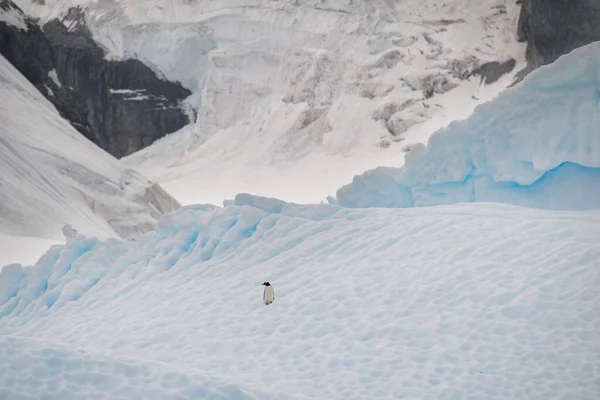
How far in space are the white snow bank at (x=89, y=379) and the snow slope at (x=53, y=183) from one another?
9.85 m

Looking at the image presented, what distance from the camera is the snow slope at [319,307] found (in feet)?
18.2

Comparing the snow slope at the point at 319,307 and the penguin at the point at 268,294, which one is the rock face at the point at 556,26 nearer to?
the snow slope at the point at 319,307

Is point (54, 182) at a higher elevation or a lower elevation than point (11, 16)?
lower

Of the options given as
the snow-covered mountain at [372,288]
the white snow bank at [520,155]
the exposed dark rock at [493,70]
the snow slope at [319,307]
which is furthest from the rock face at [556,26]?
the snow slope at [319,307]

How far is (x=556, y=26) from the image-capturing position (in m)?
35.7

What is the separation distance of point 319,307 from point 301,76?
36856 mm

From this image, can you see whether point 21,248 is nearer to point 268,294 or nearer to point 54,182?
point 54,182

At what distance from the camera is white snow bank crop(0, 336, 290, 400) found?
4617 millimetres

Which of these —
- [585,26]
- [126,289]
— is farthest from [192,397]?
[585,26]

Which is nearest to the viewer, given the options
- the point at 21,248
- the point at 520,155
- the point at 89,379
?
the point at 89,379

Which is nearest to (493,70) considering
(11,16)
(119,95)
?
(119,95)

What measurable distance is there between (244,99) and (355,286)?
3786 centimetres

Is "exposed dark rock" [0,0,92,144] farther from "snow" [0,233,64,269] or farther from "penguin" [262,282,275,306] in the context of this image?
"penguin" [262,282,275,306]

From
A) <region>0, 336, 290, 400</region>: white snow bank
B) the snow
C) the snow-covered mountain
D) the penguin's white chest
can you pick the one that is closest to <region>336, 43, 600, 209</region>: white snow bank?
the snow-covered mountain
